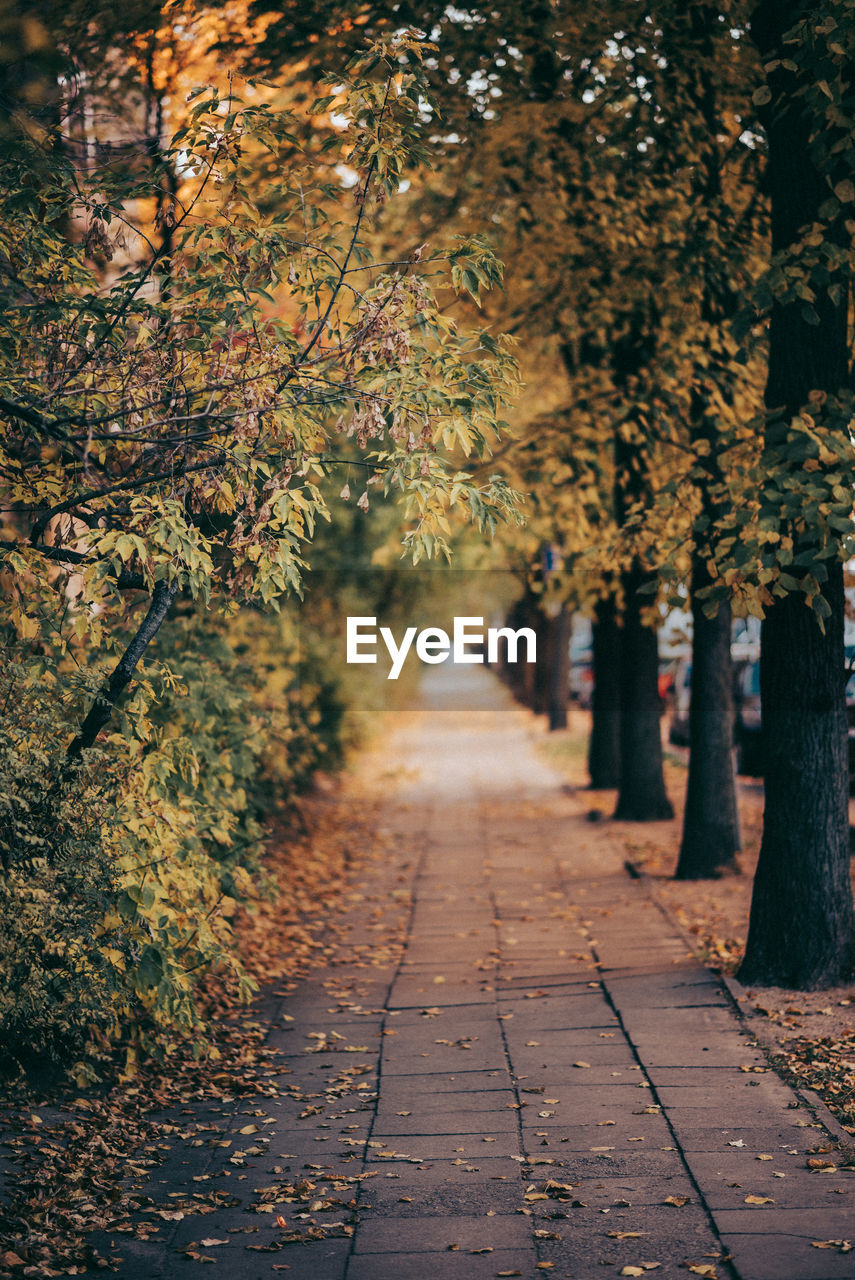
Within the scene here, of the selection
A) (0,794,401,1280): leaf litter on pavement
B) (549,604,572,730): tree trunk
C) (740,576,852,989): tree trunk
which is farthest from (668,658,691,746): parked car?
(0,794,401,1280): leaf litter on pavement

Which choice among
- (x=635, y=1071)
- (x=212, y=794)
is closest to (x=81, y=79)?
(x=212, y=794)

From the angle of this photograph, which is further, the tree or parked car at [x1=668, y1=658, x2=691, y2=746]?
parked car at [x1=668, y1=658, x2=691, y2=746]

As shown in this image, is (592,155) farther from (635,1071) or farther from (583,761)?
(583,761)

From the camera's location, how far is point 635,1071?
6305 mm

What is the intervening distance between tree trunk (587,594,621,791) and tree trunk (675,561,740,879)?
12.4ft

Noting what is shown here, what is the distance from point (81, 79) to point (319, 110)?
4.20 metres

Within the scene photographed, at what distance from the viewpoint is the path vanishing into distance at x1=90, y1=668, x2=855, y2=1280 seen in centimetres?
437

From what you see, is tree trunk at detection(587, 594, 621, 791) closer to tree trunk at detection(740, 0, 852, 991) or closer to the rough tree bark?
the rough tree bark

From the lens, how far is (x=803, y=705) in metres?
7.52

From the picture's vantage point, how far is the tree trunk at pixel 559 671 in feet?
81.4

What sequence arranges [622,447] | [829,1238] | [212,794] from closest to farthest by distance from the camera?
[829,1238] → [212,794] → [622,447]

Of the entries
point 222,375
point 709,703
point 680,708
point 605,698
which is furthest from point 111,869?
point 680,708

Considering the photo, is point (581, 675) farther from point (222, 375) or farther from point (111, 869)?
point (222, 375)

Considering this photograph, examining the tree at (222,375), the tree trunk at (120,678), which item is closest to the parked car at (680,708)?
the tree trunk at (120,678)
